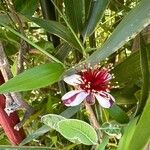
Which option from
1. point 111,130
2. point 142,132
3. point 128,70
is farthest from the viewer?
point 128,70

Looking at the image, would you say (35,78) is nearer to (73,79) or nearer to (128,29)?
(73,79)

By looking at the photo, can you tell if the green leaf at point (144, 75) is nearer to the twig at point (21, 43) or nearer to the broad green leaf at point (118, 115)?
the broad green leaf at point (118, 115)

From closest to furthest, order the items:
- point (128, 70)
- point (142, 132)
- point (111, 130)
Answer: point (142, 132) < point (111, 130) < point (128, 70)

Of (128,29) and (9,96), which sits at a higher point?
(128,29)

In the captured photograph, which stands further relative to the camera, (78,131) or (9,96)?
(9,96)

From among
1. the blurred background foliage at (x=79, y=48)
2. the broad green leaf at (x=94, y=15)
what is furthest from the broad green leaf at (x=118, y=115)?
the broad green leaf at (x=94, y=15)

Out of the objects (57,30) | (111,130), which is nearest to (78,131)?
(111,130)

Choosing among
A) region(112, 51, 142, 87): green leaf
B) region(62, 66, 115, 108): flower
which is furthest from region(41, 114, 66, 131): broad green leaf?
region(112, 51, 142, 87): green leaf
